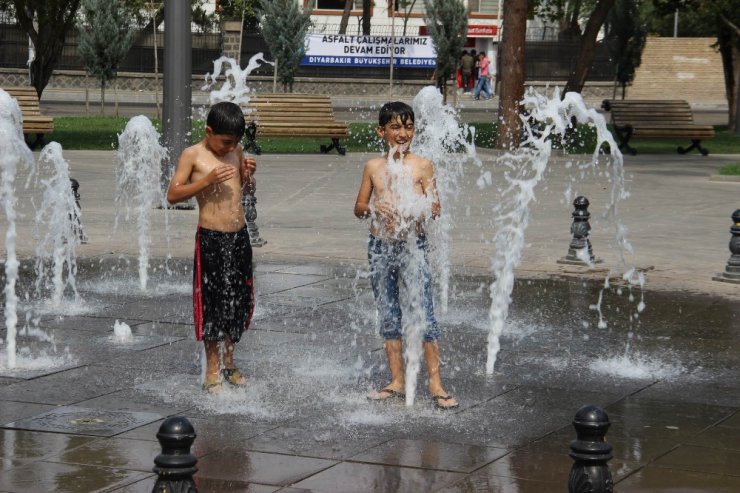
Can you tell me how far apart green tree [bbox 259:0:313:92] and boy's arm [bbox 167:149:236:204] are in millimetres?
35723

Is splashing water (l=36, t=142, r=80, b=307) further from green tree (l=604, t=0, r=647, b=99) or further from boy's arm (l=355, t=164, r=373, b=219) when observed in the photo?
green tree (l=604, t=0, r=647, b=99)

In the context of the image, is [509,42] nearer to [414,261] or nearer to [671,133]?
[671,133]

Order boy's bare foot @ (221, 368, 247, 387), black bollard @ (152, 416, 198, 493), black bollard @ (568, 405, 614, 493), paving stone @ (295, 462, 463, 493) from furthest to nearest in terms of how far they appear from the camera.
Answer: boy's bare foot @ (221, 368, 247, 387) < paving stone @ (295, 462, 463, 493) < black bollard @ (568, 405, 614, 493) < black bollard @ (152, 416, 198, 493)

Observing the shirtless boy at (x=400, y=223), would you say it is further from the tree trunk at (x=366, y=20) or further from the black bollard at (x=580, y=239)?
the tree trunk at (x=366, y=20)

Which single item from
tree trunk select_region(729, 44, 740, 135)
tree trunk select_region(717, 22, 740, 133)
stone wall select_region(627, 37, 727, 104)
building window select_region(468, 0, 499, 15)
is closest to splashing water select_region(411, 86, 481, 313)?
tree trunk select_region(729, 44, 740, 135)

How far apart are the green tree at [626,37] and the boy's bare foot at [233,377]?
36.7 m

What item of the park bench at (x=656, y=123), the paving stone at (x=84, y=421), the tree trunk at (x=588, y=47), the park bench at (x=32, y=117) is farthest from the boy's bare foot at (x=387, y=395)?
the tree trunk at (x=588, y=47)

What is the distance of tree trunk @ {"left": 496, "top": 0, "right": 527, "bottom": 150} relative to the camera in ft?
81.2

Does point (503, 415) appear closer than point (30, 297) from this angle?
Yes

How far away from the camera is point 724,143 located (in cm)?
2928

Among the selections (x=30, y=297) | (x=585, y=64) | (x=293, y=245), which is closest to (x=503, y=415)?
(x=30, y=297)

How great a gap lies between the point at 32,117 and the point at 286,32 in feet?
66.5

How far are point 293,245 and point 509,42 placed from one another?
40.3 ft

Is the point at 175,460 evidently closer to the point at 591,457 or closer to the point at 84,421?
the point at 591,457
